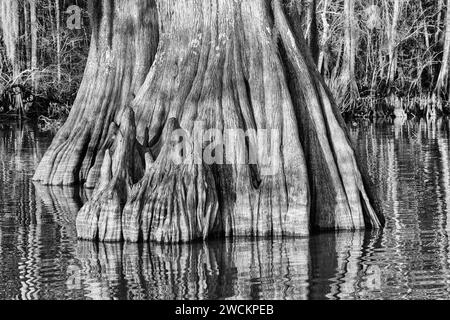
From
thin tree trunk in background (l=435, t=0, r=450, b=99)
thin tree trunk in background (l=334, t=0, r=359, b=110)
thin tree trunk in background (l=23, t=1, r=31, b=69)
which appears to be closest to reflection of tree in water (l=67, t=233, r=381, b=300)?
thin tree trunk in background (l=334, t=0, r=359, b=110)

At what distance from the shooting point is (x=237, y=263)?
10070 mm

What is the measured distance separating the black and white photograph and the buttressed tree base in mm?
14

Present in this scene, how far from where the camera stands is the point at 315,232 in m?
11.5

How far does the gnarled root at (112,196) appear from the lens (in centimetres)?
1113

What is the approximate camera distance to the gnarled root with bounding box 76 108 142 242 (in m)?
11.1

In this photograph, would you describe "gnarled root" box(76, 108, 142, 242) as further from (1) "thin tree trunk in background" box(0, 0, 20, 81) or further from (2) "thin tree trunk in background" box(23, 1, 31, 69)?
(2) "thin tree trunk in background" box(23, 1, 31, 69)

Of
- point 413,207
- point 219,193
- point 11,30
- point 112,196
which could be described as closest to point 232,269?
point 219,193

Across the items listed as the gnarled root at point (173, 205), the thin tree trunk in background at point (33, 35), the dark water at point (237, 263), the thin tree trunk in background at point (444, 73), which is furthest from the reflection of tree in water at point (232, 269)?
the thin tree trunk in background at point (33, 35)

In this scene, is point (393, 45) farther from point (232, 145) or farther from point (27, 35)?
point (232, 145)

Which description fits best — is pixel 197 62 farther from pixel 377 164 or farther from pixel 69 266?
pixel 377 164

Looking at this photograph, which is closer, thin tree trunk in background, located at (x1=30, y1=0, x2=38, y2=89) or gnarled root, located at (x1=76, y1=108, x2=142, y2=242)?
gnarled root, located at (x1=76, y1=108, x2=142, y2=242)

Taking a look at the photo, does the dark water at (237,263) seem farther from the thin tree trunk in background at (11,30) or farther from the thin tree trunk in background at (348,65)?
the thin tree trunk in background at (11,30)

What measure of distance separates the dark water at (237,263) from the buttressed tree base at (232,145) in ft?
0.90

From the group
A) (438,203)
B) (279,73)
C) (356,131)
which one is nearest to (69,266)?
(279,73)
